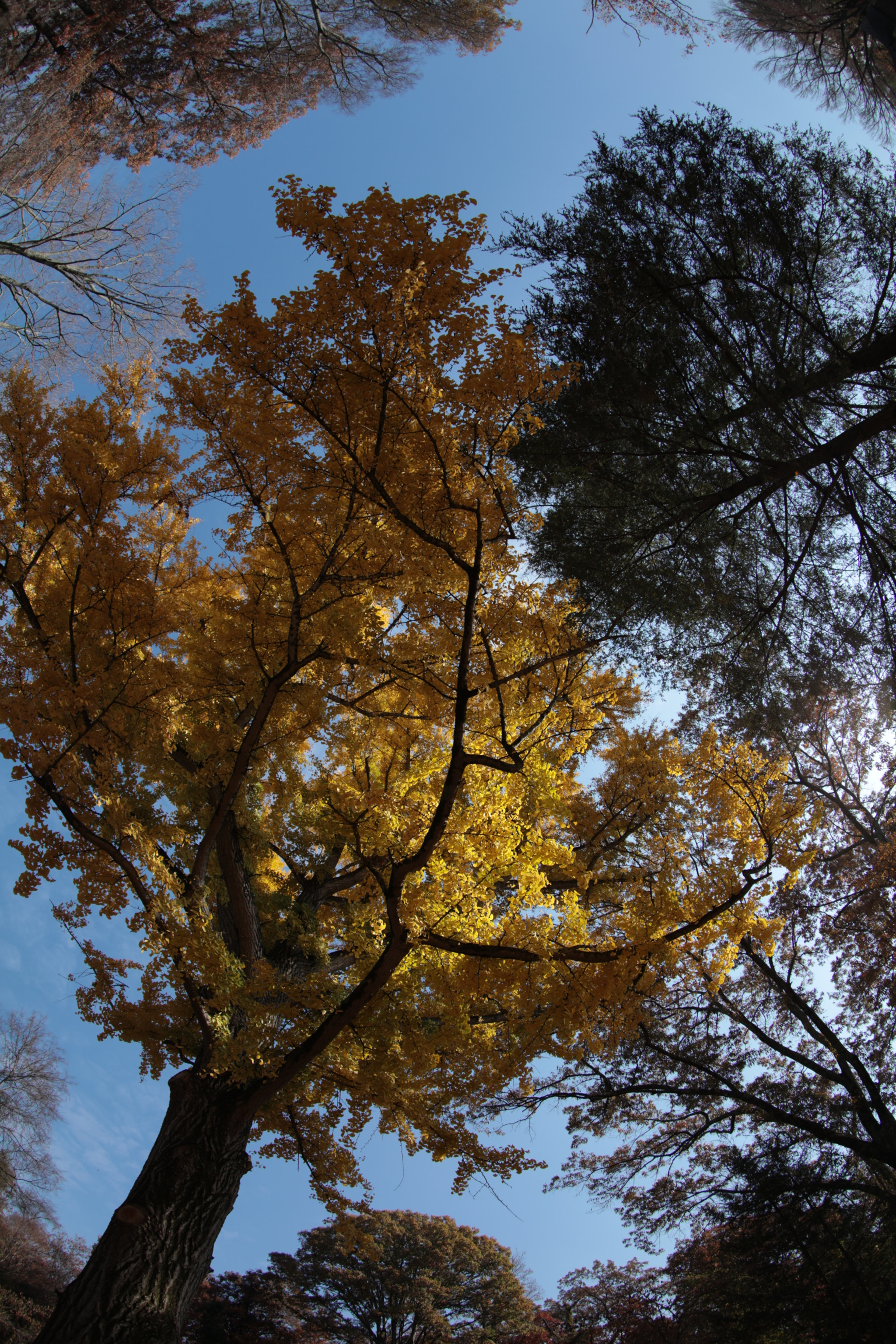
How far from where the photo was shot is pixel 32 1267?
14.2 meters

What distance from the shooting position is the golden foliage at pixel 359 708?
11.5 ft

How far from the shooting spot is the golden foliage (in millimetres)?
3516

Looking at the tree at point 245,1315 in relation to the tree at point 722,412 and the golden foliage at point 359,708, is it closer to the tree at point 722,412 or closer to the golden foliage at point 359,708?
the golden foliage at point 359,708

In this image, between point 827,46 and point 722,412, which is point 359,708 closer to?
point 722,412

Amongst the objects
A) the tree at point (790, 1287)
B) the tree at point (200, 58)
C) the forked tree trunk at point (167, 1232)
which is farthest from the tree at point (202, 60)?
the tree at point (790, 1287)

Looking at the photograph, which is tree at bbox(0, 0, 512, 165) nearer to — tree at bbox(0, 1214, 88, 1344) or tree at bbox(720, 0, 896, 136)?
tree at bbox(720, 0, 896, 136)

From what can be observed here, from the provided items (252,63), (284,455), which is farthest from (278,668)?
(252,63)

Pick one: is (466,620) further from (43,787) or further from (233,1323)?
(233,1323)

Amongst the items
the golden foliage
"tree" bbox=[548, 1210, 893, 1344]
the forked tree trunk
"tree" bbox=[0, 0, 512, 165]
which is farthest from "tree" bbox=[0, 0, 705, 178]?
"tree" bbox=[548, 1210, 893, 1344]

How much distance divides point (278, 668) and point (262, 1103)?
2.74m

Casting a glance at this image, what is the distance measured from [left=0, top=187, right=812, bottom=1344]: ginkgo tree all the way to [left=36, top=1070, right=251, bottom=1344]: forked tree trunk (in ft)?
0.05

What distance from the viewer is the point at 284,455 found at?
157 inches

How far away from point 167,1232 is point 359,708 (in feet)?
10.6

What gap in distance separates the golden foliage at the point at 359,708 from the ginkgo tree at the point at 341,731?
0.07ft
